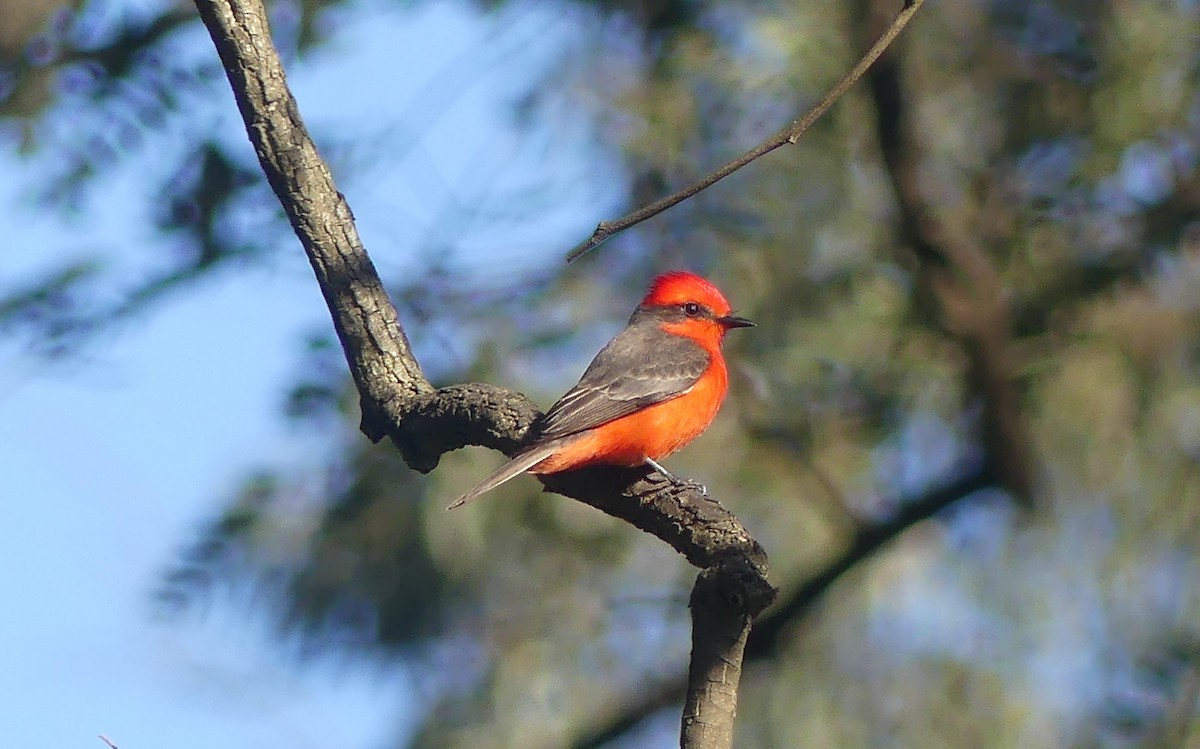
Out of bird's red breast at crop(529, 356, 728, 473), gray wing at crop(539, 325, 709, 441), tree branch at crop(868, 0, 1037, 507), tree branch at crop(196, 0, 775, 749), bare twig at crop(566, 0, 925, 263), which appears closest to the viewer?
bare twig at crop(566, 0, 925, 263)

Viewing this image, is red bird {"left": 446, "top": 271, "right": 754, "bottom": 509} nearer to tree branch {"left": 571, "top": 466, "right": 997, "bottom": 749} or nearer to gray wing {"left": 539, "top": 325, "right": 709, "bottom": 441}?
gray wing {"left": 539, "top": 325, "right": 709, "bottom": 441}

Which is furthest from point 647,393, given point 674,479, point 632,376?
point 674,479

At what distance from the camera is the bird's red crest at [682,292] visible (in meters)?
7.27

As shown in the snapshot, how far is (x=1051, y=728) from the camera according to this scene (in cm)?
852

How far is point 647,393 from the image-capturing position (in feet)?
20.8

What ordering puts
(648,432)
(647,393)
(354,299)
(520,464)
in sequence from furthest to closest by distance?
(647,393) → (648,432) → (520,464) → (354,299)

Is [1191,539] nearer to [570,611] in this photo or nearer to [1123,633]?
[1123,633]

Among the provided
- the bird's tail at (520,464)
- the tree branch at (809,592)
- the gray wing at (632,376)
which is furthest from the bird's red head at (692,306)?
the tree branch at (809,592)

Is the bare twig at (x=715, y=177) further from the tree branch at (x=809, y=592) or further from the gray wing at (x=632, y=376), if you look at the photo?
the tree branch at (x=809, y=592)

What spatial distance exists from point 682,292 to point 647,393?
3.49ft

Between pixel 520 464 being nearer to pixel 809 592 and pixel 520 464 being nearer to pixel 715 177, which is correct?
pixel 715 177

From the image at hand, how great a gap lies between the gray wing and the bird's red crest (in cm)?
17

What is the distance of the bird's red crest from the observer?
23.8ft

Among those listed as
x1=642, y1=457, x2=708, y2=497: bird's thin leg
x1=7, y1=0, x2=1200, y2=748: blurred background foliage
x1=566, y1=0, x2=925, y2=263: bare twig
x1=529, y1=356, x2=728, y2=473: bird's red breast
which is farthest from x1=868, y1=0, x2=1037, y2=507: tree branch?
x1=566, y1=0, x2=925, y2=263: bare twig
